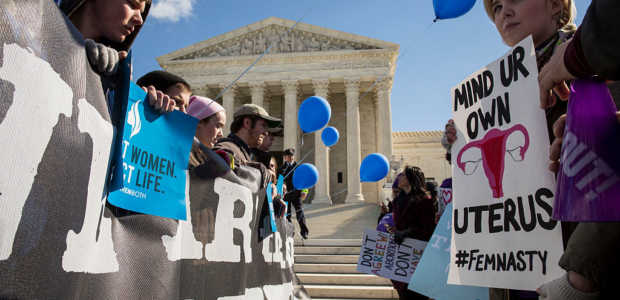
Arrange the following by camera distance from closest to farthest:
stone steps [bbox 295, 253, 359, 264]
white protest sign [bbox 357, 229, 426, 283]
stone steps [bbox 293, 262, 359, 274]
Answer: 1. white protest sign [bbox 357, 229, 426, 283]
2. stone steps [bbox 293, 262, 359, 274]
3. stone steps [bbox 295, 253, 359, 264]

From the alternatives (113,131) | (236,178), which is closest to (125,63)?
(113,131)

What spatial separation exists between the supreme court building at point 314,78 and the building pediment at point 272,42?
0.08m

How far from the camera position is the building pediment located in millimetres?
28453

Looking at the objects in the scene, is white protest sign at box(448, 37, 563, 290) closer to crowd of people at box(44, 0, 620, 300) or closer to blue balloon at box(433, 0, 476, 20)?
crowd of people at box(44, 0, 620, 300)

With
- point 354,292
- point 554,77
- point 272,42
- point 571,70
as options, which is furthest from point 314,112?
point 272,42

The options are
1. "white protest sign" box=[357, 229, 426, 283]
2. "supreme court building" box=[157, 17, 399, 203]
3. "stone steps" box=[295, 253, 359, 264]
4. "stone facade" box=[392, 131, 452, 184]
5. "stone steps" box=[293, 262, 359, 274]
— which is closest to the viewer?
"white protest sign" box=[357, 229, 426, 283]

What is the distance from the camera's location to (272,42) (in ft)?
94.3

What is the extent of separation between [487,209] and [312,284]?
19.3 ft

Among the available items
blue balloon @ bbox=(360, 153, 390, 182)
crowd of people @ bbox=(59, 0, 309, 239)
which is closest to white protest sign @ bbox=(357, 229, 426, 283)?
crowd of people @ bbox=(59, 0, 309, 239)

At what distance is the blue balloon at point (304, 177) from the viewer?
9.34 meters

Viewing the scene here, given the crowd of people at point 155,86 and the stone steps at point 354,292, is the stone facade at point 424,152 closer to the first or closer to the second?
the stone steps at point 354,292

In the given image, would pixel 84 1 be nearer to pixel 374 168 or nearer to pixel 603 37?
pixel 603 37

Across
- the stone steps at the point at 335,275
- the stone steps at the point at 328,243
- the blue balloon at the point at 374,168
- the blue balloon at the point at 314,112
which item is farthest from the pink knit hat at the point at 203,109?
the stone steps at the point at 328,243

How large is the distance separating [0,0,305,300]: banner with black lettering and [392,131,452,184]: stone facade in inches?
1229
